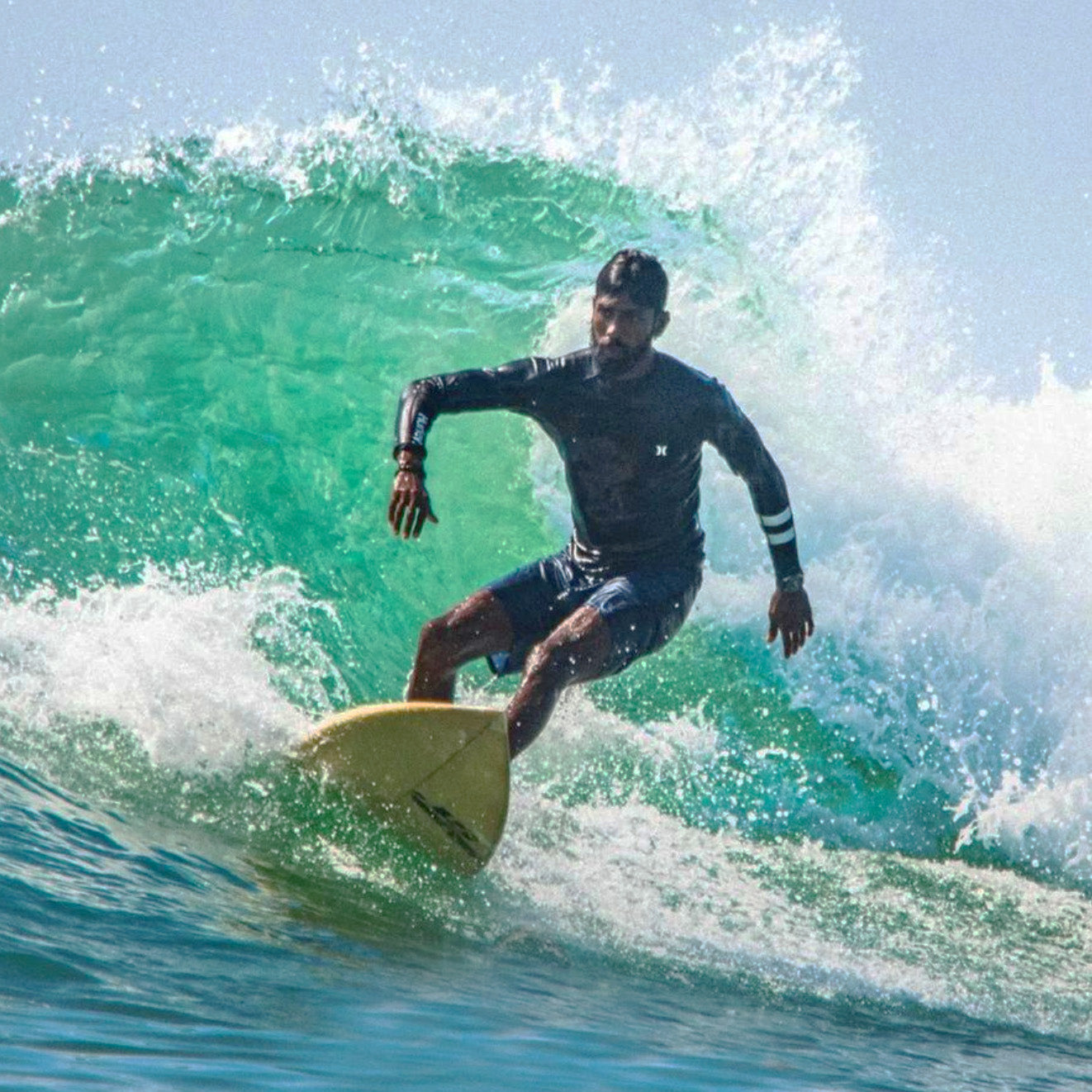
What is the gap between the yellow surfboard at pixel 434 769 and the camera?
505cm

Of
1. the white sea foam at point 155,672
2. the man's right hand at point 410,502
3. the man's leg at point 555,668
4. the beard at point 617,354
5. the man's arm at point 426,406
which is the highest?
the beard at point 617,354

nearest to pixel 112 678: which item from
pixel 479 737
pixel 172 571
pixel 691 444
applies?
pixel 479 737

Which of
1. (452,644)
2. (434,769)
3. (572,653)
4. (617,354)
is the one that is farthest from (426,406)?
(434,769)

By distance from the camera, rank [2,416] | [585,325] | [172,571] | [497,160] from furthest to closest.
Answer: [497,160]
[585,325]
[2,416]
[172,571]

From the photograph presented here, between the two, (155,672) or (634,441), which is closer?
(634,441)

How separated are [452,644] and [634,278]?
57.4 inches

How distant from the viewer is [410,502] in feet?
16.6

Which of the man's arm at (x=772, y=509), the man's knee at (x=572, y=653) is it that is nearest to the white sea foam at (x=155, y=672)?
the man's knee at (x=572, y=653)

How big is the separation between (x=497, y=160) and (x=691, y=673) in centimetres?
466

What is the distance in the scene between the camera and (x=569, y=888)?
17.2 feet

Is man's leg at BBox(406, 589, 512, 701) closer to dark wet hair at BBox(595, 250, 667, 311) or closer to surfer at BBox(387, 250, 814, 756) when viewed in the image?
surfer at BBox(387, 250, 814, 756)

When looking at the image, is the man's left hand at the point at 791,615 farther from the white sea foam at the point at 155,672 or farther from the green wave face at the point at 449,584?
the white sea foam at the point at 155,672

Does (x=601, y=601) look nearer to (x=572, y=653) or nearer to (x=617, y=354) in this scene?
(x=572, y=653)

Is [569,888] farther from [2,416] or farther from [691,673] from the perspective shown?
[2,416]
